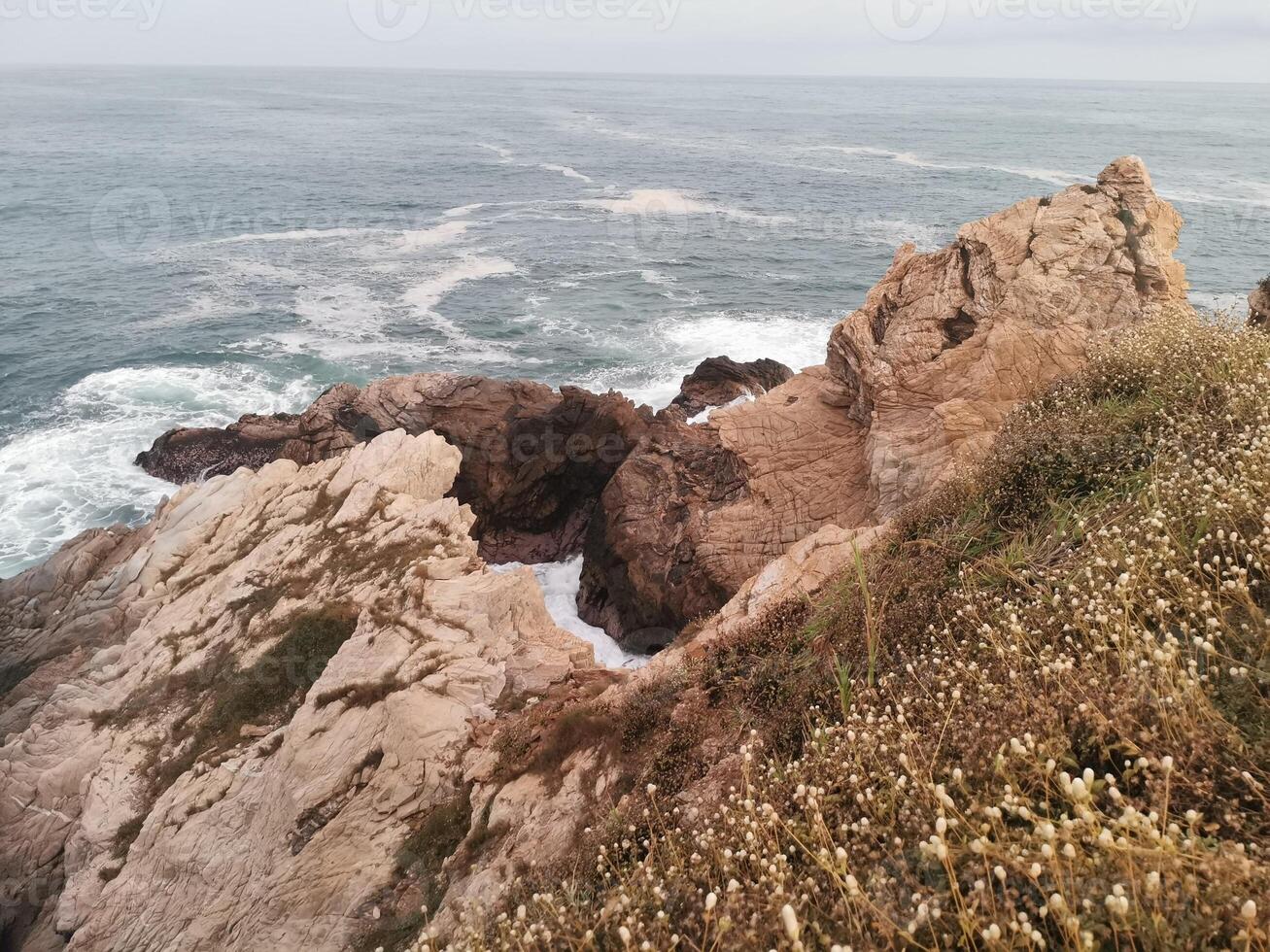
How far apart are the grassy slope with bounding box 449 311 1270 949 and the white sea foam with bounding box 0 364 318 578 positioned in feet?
79.5

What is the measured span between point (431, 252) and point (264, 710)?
43.9 metres

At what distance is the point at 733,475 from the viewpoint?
55.6 ft

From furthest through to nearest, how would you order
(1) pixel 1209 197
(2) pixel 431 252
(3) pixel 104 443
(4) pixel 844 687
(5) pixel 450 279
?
(1) pixel 1209 197 < (2) pixel 431 252 < (5) pixel 450 279 < (3) pixel 104 443 < (4) pixel 844 687

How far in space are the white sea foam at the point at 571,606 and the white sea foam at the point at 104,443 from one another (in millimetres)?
13962

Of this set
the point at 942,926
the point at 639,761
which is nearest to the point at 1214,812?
the point at 942,926

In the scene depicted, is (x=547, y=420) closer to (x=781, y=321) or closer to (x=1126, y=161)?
(x=1126, y=161)

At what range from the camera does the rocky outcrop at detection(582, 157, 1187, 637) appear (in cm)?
1303

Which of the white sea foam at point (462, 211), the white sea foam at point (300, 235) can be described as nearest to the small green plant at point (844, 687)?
the white sea foam at point (300, 235)

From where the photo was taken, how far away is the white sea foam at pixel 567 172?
237 ft

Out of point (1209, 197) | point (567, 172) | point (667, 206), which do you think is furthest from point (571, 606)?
point (1209, 197)

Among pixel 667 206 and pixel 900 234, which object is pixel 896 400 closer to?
pixel 900 234

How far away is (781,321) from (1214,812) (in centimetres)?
3562

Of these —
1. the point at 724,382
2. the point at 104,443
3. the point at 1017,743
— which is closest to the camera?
the point at 1017,743

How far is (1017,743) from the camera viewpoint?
Result: 3.48m
